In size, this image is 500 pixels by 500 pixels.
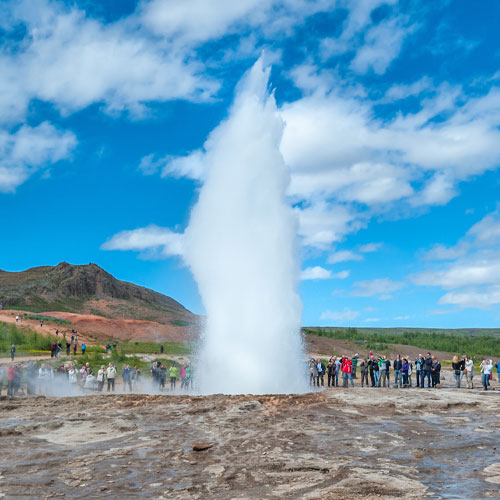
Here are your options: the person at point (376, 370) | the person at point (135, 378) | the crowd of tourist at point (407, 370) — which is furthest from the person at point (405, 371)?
the person at point (135, 378)

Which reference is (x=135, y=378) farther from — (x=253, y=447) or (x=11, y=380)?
(x=253, y=447)

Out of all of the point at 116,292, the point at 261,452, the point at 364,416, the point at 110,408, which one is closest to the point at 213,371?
the point at 110,408

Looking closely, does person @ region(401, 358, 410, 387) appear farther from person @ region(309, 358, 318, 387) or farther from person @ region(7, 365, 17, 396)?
person @ region(7, 365, 17, 396)

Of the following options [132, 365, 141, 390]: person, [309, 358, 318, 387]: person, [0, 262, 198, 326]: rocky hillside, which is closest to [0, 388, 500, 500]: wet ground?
[309, 358, 318, 387]: person

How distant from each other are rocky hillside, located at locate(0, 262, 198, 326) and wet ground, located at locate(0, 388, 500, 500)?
229 ft

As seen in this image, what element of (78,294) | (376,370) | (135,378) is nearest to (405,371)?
(376,370)

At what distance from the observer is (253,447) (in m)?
10.4

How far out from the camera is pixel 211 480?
8.05m

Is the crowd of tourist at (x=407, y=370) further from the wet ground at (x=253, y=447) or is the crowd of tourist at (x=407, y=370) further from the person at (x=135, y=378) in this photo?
the person at (x=135, y=378)

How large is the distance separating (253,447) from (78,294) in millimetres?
97519

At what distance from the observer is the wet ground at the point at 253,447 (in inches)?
299

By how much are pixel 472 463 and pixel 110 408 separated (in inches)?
413

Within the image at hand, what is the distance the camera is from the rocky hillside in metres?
92.4

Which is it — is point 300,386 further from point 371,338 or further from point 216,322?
point 371,338
